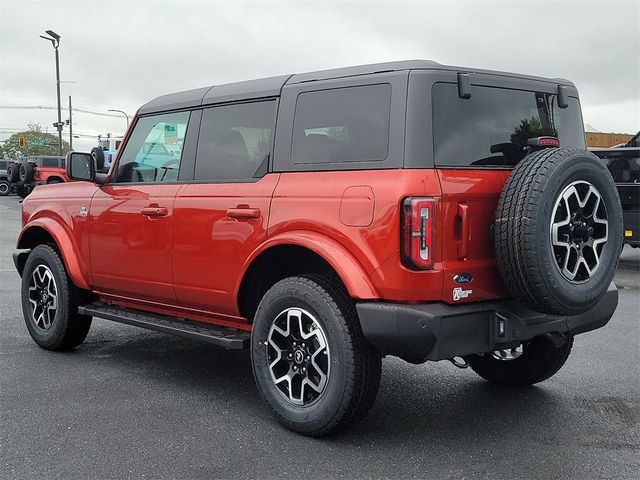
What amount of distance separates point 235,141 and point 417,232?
5.22 ft

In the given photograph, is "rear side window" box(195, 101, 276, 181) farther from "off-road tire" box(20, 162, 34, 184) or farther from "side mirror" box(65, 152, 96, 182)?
"off-road tire" box(20, 162, 34, 184)

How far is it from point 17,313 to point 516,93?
5580mm

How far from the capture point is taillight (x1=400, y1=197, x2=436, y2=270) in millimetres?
3438

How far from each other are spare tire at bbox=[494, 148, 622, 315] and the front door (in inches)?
88.8

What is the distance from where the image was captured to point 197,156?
15.5ft

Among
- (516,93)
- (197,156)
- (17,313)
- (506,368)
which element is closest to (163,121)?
(197,156)

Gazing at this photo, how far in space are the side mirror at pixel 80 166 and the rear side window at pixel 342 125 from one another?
2.00 meters

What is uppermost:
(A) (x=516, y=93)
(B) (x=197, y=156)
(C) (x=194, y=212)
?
(A) (x=516, y=93)

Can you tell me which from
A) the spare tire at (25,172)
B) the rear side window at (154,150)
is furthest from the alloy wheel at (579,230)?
the spare tire at (25,172)

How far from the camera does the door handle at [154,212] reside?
471 cm

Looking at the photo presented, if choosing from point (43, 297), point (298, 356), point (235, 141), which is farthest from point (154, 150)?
point (298, 356)

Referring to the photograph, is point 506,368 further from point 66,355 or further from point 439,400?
point 66,355

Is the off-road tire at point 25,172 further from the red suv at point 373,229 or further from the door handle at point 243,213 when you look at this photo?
the door handle at point 243,213

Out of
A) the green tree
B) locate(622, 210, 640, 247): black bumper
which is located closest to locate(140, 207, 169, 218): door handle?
locate(622, 210, 640, 247): black bumper
